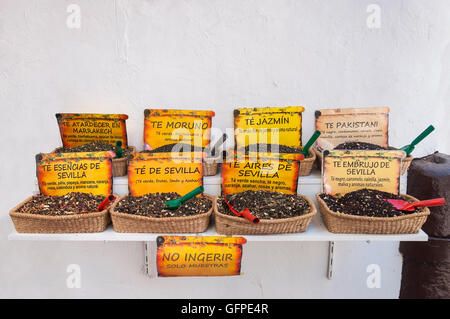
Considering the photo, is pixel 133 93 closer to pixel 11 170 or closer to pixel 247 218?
pixel 11 170

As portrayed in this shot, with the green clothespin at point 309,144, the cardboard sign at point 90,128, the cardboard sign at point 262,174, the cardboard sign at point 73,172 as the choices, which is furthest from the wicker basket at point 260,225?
the cardboard sign at point 90,128

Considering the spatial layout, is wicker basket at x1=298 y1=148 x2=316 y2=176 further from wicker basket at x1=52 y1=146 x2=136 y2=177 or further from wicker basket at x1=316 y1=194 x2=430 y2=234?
wicker basket at x1=52 y1=146 x2=136 y2=177

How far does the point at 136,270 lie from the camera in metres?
1.89

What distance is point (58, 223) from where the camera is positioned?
4.13 ft

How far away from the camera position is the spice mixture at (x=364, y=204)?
126 cm

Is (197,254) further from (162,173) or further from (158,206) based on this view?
(162,173)

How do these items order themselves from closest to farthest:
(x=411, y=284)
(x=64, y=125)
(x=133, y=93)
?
(x=64, y=125) < (x=133, y=93) < (x=411, y=284)

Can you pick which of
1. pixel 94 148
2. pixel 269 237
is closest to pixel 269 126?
pixel 269 237

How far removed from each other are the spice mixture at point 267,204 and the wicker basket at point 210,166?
0.62 feet

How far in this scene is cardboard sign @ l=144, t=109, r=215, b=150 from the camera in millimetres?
1547

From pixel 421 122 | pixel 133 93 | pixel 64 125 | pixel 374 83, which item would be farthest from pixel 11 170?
pixel 421 122

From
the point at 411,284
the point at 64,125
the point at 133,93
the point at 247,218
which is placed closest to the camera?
the point at 247,218

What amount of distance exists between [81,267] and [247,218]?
45.0 inches

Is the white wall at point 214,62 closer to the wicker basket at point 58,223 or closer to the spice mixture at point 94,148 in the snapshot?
the spice mixture at point 94,148
